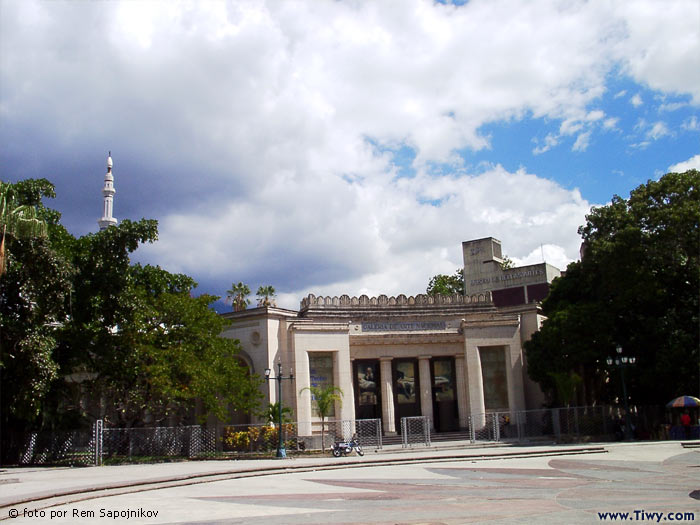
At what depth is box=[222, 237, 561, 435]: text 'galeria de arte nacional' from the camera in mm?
36531

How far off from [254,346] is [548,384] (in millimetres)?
17119

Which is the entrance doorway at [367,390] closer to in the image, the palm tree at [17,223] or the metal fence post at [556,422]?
the metal fence post at [556,422]

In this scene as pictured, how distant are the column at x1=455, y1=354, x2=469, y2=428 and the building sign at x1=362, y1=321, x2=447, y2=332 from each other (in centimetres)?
225

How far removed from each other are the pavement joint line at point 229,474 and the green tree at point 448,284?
142ft

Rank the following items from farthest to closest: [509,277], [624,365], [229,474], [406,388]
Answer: [509,277] < [406,388] < [624,365] < [229,474]

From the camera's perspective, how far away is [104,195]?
83875 millimetres

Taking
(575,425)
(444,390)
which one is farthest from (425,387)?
(575,425)

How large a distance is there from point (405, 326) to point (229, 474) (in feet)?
69.4

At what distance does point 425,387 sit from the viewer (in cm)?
3909

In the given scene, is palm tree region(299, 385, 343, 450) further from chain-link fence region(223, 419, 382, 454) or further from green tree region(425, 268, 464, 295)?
green tree region(425, 268, 464, 295)

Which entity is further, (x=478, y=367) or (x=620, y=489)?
(x=478, y=367)

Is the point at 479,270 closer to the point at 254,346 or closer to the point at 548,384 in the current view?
the point at 548,384

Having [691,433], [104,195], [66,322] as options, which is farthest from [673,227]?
[104,195]

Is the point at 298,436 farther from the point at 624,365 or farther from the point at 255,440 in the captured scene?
the point at 624,365
